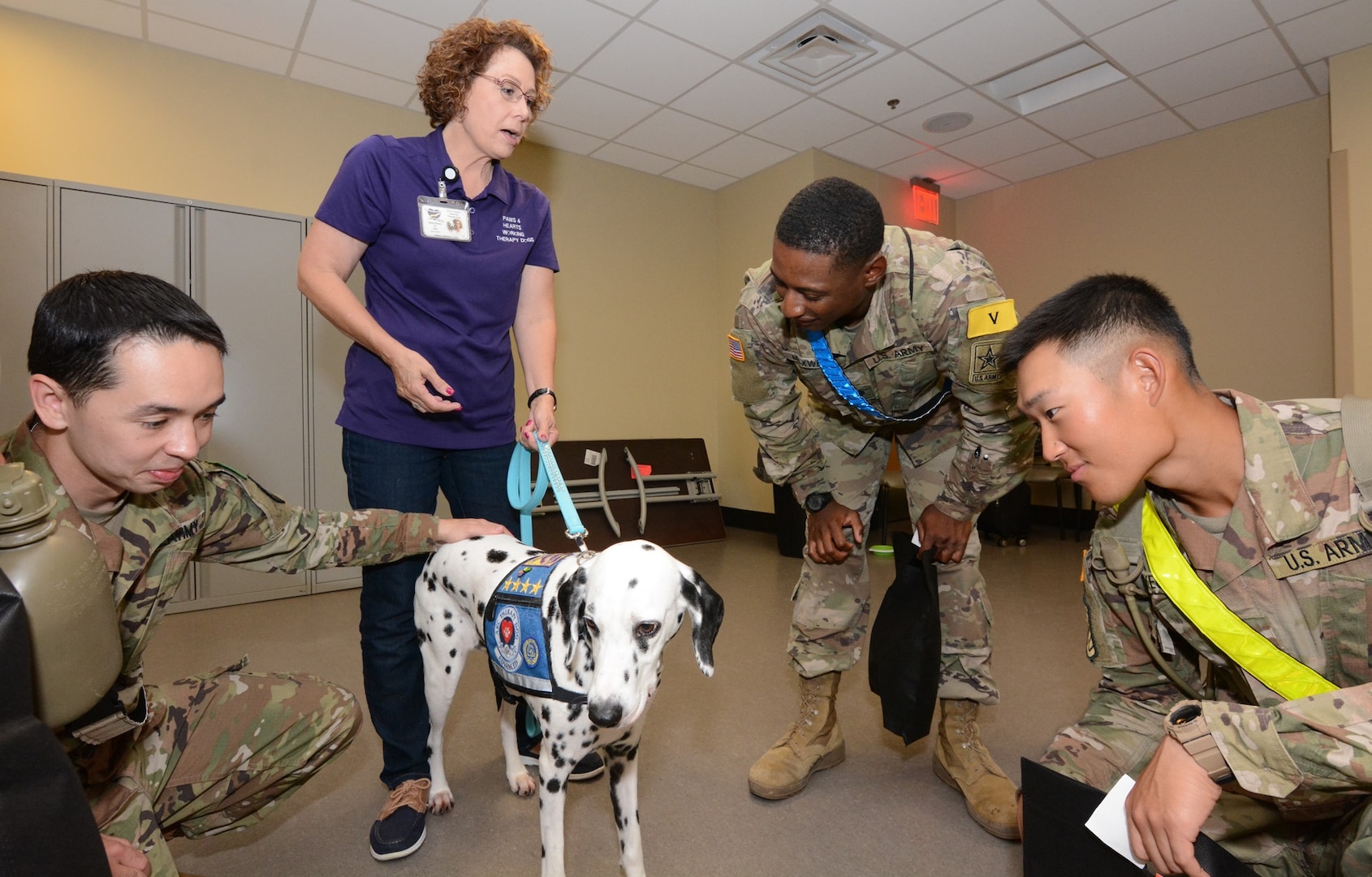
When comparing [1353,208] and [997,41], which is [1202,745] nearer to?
[997,41]

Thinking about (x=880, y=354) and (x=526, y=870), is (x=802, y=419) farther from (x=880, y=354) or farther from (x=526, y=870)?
(x=526, y=870)

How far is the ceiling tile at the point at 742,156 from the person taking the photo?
5895 mm

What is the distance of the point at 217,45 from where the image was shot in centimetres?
430

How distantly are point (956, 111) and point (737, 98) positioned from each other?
67.9 inches

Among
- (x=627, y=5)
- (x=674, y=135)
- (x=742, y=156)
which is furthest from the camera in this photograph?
(x=742, y=156)

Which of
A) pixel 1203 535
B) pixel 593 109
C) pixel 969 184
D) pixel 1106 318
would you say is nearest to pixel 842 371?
pixel 1106 318

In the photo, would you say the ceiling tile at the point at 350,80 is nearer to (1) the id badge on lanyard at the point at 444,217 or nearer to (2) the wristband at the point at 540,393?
(1) the id badge on lanyard at the point at 444,217

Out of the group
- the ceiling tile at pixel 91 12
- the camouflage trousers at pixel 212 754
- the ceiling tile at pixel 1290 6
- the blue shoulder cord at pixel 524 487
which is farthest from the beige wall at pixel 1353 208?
the ceiling tile at pixel 91 12

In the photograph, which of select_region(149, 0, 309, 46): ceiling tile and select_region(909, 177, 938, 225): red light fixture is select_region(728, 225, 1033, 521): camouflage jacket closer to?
select_region(149, 0, 309, 46): ceiling tile

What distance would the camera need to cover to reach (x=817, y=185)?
5.52ft

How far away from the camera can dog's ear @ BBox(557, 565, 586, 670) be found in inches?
51.4

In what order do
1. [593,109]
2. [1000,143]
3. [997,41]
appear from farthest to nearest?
[1000,143]
[593,109]
[997,41]

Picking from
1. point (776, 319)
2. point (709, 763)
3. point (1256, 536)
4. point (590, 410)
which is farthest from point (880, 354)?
point (590, 410)

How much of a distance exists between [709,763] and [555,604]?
1061 mm
